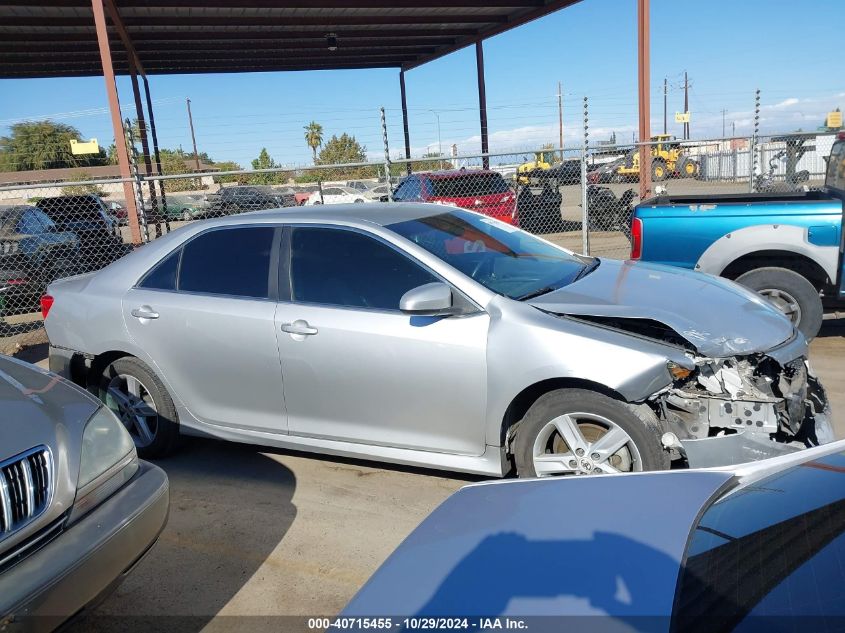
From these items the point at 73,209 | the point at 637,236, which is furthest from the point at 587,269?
the point at 73,209

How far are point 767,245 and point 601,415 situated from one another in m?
3.72

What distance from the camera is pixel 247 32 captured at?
1727 cm

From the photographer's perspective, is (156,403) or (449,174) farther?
(449,174)

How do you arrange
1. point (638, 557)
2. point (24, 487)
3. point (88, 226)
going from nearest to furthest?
point (638, 557) < point (24, 487) < point (88, 226)

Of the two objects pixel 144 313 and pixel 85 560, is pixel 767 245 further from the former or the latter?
pixel 85 560

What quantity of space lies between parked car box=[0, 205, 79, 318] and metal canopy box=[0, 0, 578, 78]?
617cm

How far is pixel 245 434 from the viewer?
428 centimetres

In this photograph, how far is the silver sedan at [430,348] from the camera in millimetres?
3264

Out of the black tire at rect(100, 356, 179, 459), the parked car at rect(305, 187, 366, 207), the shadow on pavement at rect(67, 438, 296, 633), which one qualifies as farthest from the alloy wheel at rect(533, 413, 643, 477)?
the parked car at rect(305, 187, 366, 207)

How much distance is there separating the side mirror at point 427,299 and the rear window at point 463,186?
9670mm

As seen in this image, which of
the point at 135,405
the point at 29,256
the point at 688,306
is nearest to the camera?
the point at 688,306

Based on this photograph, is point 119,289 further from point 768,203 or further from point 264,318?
point 768,203

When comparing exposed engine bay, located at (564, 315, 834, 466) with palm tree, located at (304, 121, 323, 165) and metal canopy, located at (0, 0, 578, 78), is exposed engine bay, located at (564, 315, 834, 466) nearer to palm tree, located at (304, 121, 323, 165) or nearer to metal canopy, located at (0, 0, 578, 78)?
metal canopy, located at (0, 0, 578, 78)

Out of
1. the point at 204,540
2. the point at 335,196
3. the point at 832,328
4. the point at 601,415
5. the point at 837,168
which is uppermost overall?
the point at 837,168
